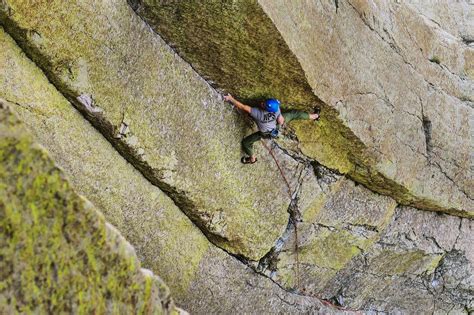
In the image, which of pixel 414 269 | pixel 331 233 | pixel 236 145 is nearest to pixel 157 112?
pixel 236 145

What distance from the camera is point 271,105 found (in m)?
9.45

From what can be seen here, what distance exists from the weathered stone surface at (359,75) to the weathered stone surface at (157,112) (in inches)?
19.6

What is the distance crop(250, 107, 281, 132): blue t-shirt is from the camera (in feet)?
31.8

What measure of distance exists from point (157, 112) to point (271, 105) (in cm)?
207

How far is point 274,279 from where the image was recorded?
12.1 meters

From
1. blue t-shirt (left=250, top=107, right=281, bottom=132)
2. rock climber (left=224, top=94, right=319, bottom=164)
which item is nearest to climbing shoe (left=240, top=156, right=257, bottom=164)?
rock climber (left=224, top=94, right=319, bottom=164)

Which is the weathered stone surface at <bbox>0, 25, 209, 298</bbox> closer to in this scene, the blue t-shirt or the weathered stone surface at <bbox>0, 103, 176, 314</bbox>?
the blue t-shirt

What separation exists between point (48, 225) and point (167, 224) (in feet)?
15.2

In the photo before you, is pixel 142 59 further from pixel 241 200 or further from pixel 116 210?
pixel 241 200

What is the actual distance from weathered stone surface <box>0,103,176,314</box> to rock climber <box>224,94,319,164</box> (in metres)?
4.41

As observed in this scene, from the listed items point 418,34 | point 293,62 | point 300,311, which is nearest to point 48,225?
point 293,62

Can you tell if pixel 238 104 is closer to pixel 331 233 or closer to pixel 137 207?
pixel 137 207

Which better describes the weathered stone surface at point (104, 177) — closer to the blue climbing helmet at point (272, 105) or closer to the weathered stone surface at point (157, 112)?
the weathered stone surface at point (157, 112)

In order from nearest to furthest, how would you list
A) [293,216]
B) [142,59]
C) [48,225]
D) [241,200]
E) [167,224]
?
[48,225]
[142,59]
[167,224]
[241,200]
[293,216]
